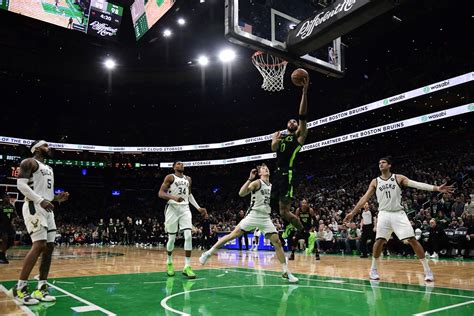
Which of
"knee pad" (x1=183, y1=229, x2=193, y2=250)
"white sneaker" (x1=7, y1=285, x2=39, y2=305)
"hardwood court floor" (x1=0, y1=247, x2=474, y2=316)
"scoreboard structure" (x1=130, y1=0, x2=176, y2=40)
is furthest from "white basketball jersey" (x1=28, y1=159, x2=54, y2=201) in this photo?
"scoreboard structure" (x1=130, y1=0, x2=176, y2=40)

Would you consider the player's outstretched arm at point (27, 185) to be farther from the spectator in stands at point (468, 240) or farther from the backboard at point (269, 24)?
the spectator in stands at point (468, 240)

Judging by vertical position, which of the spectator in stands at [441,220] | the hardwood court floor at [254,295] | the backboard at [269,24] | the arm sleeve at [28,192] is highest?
the backboard at [269,24]

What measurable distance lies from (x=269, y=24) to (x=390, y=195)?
3930 millimetres

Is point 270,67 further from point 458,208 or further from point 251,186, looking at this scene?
point 458,208

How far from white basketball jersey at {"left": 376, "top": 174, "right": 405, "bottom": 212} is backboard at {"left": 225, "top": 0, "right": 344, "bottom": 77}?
9.42 ft

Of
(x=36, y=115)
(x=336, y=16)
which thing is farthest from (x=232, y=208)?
(x=336, y=16)

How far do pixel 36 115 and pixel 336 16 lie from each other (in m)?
34.5

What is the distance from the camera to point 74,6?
13.8m

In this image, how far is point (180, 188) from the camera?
779 cm

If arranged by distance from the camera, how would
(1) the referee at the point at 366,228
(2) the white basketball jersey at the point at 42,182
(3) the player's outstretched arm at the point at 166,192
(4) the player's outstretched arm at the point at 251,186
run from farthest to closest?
(1) the referee at the point at 366,228 → (3) the player's outstretched arm at the point at 166,192 → (4) the player's outstretched arm at the point at 251,186 → (2) the white basketball jersey at the point at 42,182

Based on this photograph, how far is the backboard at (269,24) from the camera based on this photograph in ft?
23.5

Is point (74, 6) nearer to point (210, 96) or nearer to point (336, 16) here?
point (336, 16)

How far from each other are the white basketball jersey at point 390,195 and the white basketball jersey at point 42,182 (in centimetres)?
543

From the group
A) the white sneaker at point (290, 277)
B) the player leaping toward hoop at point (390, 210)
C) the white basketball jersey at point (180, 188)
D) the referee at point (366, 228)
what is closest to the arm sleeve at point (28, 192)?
the white basketball jersey at point (180, 188)
